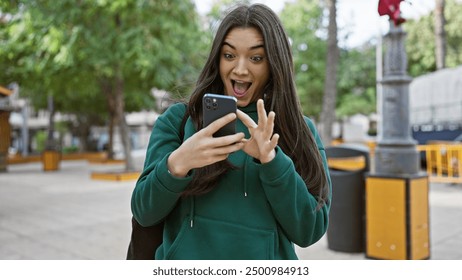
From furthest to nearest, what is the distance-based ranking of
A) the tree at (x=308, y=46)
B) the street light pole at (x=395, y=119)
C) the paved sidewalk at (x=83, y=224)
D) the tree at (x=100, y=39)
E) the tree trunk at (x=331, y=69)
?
1. the tree at (x=308, y=46)
2. the tree trunk at (x=331, y=69)
3. the tree at (x=100, y=39)
4. the paved sidewalk at (x=83, y=224)
5. the street light pole at (x=395, y=119)

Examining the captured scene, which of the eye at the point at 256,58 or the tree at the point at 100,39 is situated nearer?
the eye at the point at 256,58

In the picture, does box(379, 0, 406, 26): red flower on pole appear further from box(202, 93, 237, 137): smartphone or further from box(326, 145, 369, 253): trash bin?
box(326, 145, 369, 253): trash bin

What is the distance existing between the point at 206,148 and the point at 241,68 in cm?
26

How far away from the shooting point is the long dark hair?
3.76 ft

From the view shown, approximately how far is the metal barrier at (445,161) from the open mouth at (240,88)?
849 cm

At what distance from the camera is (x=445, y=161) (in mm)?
9750

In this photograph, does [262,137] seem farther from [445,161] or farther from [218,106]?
[445,161]

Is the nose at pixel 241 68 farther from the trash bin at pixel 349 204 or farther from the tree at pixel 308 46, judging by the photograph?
the tree at pixel 308 46

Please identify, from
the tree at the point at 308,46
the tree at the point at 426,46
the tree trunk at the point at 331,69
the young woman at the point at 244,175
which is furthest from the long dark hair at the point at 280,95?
the tree at the point at 426,46

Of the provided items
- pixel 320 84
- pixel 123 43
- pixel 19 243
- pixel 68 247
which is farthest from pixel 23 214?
pixel 320 84

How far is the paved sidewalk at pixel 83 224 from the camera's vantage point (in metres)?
4.34

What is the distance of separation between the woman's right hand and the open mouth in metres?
0.19

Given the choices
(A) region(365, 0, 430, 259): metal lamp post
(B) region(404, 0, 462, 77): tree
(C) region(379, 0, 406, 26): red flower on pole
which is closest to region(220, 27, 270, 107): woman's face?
(C) region(379, 0, 406, 26): red flower on pole
